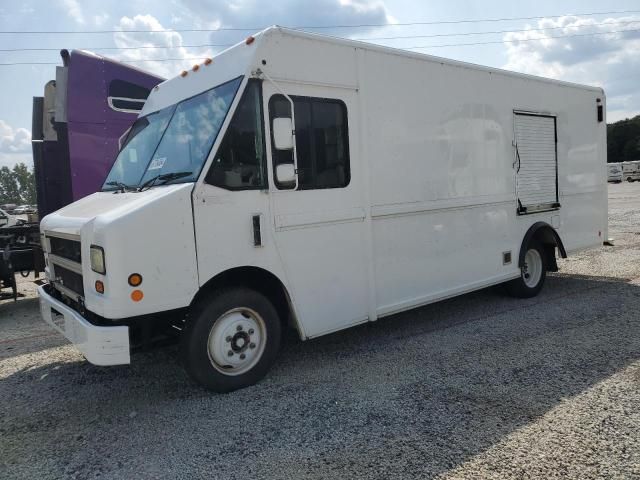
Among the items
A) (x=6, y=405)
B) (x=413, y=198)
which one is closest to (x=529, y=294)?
(x=413, y=198)

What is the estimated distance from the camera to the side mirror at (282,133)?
165 inches

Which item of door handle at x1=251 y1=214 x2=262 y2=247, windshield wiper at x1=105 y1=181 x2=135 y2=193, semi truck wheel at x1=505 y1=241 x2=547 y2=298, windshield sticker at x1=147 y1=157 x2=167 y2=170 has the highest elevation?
windshield sticker at x1=147 y1=157 x2=167 y2=170

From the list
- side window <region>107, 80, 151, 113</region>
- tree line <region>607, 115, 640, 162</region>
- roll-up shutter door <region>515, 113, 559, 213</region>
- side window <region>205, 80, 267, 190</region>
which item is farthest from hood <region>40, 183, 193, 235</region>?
tree line <region>607, 115, 640, 162</region>

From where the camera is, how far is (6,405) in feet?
14.1

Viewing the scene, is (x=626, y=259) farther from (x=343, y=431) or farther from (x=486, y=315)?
(x=343, y=431)

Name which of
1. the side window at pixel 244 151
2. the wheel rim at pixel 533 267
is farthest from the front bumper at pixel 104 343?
the wheel rim at pixel 533 267

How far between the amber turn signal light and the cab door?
119 centimetres

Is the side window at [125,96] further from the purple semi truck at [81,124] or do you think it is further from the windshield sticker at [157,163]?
the windshield sticker at [157,163]

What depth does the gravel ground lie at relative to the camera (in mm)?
3201

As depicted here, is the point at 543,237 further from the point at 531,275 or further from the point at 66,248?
the point at 66,248

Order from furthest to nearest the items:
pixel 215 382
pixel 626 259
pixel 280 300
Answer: pixel 626 259 → pixel 280 300 → pixel 215 382

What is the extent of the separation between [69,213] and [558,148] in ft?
21.2

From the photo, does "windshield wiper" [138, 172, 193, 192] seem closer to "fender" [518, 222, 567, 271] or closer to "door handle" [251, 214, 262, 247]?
"door handle" [251, 214, 262, 247]

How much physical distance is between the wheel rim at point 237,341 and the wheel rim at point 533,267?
181 inches
